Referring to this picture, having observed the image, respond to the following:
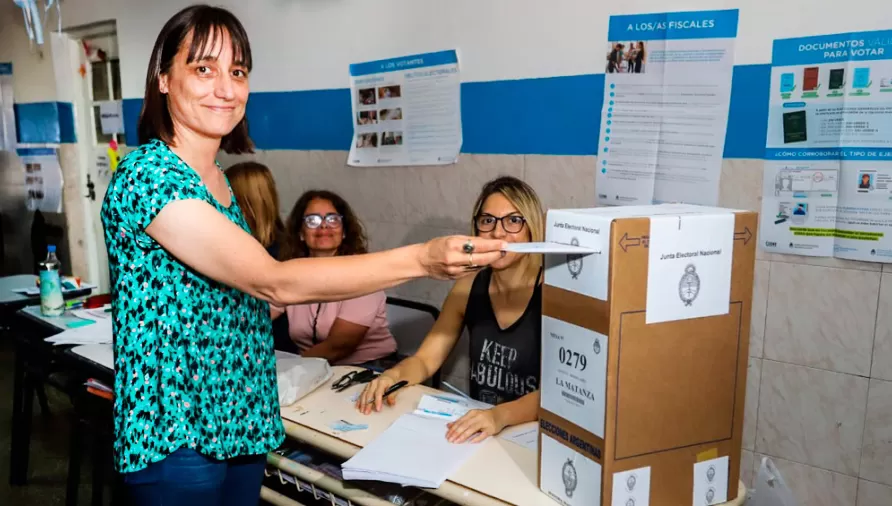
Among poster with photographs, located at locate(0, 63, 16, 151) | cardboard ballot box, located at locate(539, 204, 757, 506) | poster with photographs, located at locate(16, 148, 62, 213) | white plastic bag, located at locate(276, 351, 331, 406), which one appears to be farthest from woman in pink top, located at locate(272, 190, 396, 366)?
poster with photographs, located at locate(0, 63, 16, 151)

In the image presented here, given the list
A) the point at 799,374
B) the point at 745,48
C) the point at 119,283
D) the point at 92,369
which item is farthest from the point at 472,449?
the point at 745,48

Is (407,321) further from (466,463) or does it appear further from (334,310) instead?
(466,463)

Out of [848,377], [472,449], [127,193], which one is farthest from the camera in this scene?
[848,377]

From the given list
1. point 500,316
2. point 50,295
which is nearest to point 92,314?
point 50,295

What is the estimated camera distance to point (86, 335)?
2270 mm

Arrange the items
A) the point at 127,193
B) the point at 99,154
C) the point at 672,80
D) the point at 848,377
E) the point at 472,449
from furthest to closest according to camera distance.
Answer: the point at 99,154 < the point at 672,80 < the point at 848,377 < the point at 472,449 < the point at 127,193

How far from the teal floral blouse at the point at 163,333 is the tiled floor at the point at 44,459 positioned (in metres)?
1.87

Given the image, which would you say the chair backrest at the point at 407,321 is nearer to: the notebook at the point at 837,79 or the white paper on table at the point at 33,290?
the white paper on table at the point at 33,290

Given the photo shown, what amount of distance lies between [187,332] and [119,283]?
142 mm

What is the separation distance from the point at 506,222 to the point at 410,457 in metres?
0.78

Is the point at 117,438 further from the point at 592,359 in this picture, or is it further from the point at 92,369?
the point at 92,369

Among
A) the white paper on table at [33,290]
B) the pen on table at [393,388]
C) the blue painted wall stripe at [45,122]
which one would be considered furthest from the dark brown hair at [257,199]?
the blue painted wall stripe at [45,122]

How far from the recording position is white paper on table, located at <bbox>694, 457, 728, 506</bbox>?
1.19m

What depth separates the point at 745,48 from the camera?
1951mm
